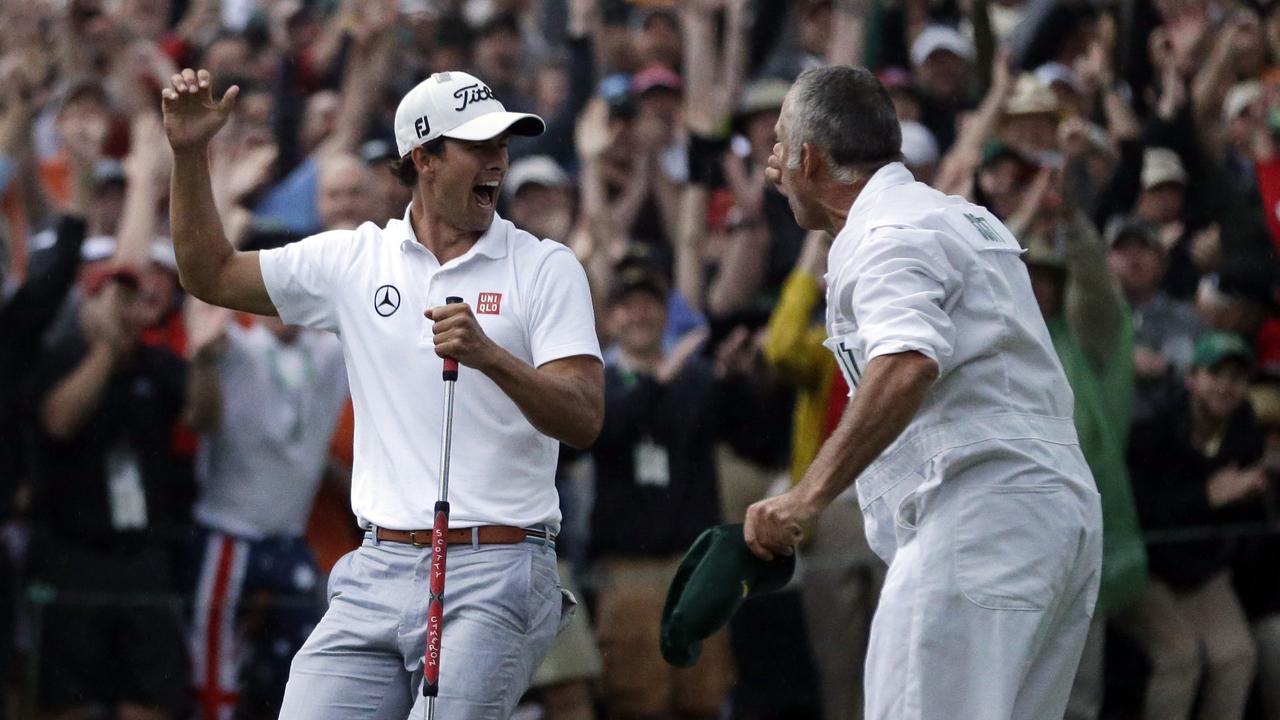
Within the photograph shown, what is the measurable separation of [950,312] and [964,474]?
43 centimetres

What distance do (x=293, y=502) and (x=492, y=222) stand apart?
4373mm

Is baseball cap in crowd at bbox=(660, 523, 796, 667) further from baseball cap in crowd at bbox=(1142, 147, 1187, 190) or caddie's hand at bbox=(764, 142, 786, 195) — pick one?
baseball cap in crowd at bbox=(1142, 147, 1187, 190)

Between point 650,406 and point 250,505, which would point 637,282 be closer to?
point 650,406

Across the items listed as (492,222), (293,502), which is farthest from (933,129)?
(492,222)

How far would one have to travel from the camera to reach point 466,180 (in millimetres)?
5703

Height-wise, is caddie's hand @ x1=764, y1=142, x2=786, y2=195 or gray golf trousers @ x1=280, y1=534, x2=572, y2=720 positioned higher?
caddie's hand @ x1=764, y1=142, x2=786, y2=195

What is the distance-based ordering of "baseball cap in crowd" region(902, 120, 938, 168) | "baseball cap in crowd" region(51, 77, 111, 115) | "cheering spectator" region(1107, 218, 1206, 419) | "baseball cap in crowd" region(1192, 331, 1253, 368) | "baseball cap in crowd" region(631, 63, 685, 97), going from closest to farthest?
"baseball cap in crowd" region(1192, 331, 1253, 368) → "baseball cap in crowd" region(902, 120, 938, 168) → "cheering spectator" region(1107, 218, 1206, 419) → "baseball cap in crowd" region(51, 77, 111, 115) → "baseball cap in crowd" region(631, 63, 685, 97)

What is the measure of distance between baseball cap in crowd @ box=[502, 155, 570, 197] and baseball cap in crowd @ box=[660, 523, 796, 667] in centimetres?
557

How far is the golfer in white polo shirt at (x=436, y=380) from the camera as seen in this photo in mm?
5414

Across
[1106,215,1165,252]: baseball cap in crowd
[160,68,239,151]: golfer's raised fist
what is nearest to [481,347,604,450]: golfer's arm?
[160,68,239,151]: golfer's raised fist

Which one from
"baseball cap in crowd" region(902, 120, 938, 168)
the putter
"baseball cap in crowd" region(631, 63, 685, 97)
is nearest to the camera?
the putter

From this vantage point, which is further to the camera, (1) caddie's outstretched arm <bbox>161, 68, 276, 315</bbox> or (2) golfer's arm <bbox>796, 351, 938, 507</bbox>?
(1) caddie's outstretched arm <bbox>161, 68, 276, 315</bbox>

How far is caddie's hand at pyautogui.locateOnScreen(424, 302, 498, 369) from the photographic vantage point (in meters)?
5.24

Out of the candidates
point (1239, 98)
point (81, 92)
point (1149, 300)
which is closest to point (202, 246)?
point (81, 92)
